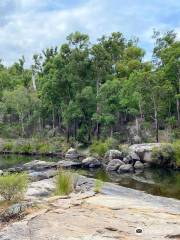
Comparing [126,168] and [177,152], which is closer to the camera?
[126,168]

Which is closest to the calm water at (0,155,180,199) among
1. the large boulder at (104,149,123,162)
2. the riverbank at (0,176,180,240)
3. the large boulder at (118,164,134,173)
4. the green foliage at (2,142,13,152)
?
the large boulder at (118,164,134,173)

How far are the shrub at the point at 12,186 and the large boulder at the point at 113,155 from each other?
98.7 feet

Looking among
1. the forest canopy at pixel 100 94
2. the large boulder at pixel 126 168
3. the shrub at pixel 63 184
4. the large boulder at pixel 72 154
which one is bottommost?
the large boulder at pixel 126 168

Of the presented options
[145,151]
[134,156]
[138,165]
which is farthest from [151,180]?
[134,156]

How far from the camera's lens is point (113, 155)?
1644 inches

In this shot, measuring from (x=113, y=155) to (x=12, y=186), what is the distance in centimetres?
3053

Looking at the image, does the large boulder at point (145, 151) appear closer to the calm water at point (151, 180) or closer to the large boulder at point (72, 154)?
the calm water at point (151, 180)

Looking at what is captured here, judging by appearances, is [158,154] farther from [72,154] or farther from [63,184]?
[63,184]

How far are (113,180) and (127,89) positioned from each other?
68.6ft

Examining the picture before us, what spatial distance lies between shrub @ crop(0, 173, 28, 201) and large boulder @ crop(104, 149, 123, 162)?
30.1m

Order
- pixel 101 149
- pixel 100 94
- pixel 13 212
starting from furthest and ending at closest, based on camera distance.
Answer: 1. pixel 100 94
2. pixel 101 149
3. pixel 13 212

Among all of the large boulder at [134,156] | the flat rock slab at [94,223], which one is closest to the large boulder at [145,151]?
the large boulder at [134,156]

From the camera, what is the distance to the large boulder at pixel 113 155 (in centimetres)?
4169

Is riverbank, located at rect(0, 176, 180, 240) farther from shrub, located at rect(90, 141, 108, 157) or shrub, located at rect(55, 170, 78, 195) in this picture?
shrub, located at rect(90, 141, 108, 157)
